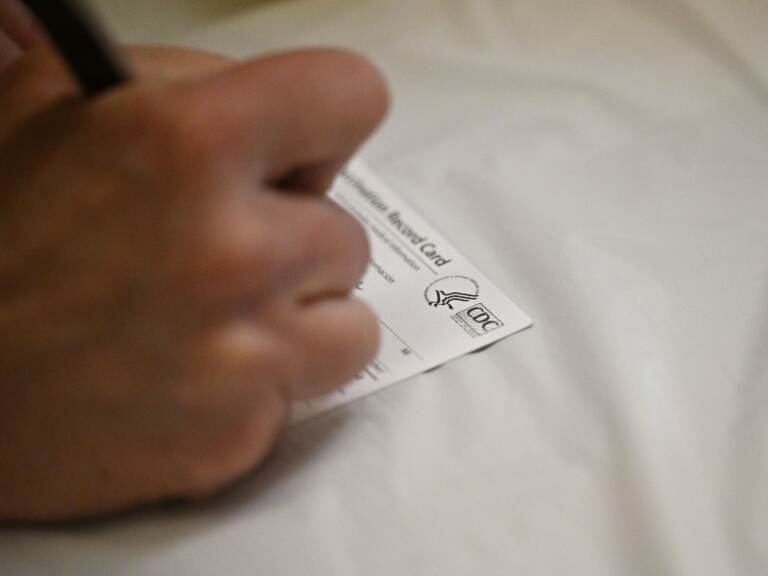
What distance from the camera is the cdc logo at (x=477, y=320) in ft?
1.42

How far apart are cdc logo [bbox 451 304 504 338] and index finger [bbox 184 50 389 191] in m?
0.13

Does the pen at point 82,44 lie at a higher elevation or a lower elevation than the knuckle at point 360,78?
higher

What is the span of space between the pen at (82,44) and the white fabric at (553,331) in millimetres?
163

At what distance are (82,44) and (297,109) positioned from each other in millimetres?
74

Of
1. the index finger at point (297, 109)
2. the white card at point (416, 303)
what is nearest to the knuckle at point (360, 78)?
the index finger at point (297, 109)

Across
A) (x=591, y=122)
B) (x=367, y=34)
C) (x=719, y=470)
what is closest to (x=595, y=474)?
(x=719, y=470)

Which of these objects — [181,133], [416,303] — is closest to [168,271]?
[181,133]

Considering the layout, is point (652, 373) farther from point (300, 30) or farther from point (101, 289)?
point (300, 30)

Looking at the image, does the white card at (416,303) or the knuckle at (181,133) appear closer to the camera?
the knuckle at (181,133)

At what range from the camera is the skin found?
11.3 inches

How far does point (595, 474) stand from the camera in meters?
0.37

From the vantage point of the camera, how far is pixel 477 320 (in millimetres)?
437

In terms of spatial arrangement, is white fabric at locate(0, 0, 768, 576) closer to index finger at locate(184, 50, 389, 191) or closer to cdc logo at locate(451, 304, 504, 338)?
cdc logo at locate(451, 304, 504, 338)

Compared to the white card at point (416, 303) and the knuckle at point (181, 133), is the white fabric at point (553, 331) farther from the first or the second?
the knuckle at point (181, 133)
